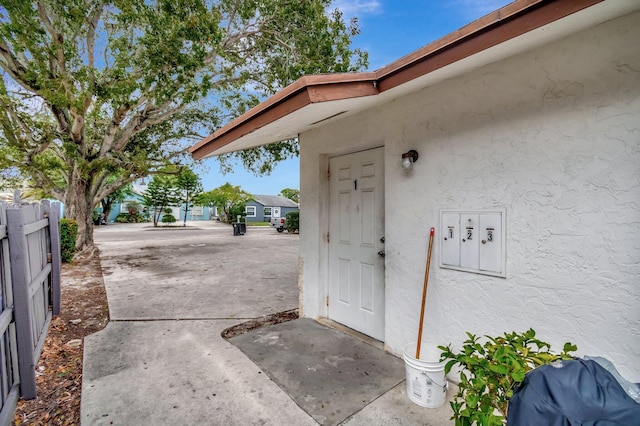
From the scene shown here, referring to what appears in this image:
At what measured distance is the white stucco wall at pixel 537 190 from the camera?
1729 mm

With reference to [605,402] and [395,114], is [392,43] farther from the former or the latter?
[605,402]

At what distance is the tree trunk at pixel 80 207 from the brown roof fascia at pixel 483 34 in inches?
447

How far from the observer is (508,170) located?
7.09ft

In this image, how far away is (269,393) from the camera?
2395mm

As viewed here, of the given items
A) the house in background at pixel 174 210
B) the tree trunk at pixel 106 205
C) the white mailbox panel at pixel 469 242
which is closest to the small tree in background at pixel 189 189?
the house in background at pixel 174 210

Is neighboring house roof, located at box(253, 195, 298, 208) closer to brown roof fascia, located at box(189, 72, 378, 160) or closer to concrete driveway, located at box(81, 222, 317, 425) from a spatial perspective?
concrete driveway, located at box(81, 222, 317, 425)

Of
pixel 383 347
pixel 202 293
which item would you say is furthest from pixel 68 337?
pixel 383 347

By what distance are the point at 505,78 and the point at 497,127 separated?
1.09 ft

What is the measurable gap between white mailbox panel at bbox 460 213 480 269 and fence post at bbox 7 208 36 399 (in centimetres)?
335

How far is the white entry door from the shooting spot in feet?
10.8

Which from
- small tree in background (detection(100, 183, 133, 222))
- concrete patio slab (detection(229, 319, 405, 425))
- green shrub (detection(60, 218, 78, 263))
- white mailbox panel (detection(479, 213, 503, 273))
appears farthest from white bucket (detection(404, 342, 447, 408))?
small tree in background (detection(100, 183, 133, 222))

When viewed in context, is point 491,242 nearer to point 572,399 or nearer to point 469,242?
point 469,242

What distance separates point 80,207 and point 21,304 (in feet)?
31.6

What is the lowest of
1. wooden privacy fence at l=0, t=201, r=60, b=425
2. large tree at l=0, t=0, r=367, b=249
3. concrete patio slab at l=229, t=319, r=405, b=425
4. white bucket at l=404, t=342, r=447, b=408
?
concrete patio slab at l=229, t=319, r=405, b=425
